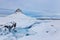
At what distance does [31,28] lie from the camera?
4.29ft

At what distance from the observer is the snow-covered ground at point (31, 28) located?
50.4 inches

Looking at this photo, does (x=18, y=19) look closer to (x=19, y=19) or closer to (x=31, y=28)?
(x=19, y=19)

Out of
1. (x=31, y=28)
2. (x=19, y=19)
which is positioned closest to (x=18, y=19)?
(x=19, y=19)

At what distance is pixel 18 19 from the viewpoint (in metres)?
1.32

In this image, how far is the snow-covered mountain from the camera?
4.26 ft

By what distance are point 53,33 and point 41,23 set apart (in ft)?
0.59

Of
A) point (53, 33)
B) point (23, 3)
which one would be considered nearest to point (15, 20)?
point (23, 3)

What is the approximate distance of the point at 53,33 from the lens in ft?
4.28

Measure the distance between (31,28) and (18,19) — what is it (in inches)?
7.2

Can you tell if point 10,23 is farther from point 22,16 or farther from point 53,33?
point 53,33

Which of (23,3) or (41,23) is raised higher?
(23,3)

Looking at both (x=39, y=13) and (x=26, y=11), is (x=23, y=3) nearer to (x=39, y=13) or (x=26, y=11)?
(x=26, y=11)

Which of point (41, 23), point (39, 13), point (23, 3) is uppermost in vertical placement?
point (23, 3)

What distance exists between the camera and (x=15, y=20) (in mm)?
1313
